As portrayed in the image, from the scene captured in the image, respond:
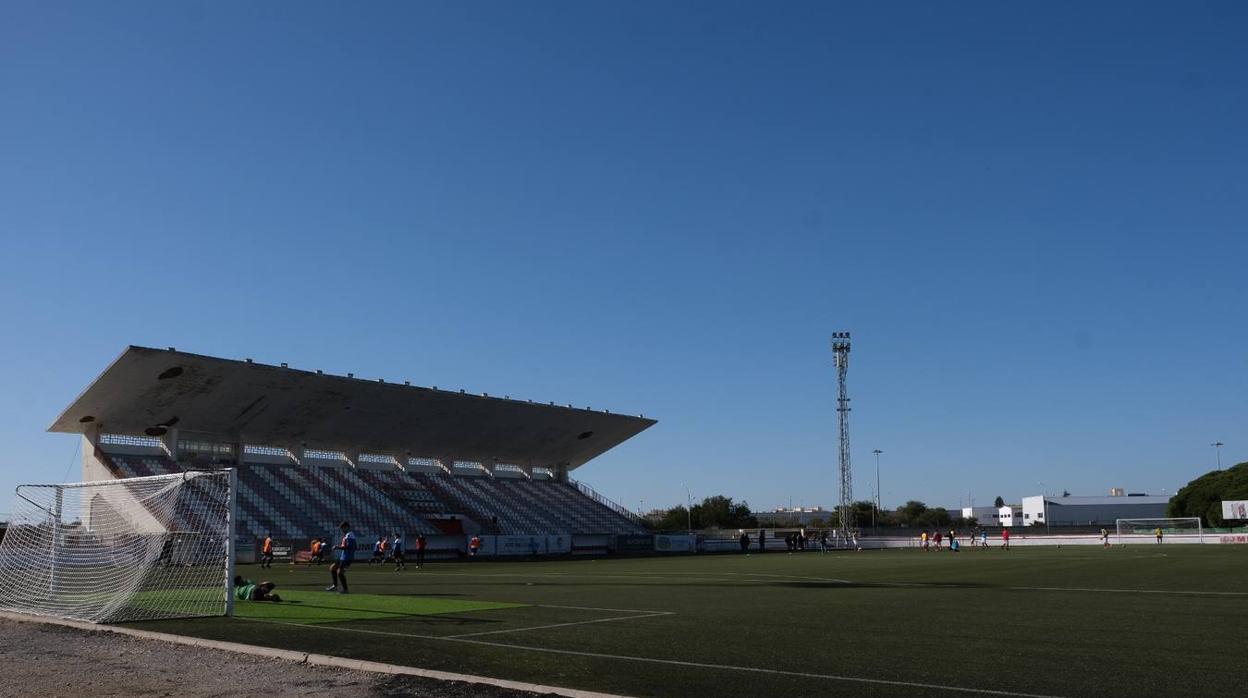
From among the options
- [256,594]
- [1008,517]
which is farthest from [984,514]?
[256,594]

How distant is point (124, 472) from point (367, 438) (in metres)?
17.3

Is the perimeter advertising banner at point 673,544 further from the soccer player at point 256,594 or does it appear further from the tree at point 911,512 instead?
the tree at point 911,512

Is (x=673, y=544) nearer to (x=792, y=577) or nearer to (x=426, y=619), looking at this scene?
(x=792, y=577)

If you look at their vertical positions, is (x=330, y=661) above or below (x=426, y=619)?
above

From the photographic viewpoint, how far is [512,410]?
69000mm

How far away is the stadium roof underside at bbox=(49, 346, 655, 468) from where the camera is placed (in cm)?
5009

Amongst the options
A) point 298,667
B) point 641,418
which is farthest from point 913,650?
point 641,418

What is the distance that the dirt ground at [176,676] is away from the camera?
923 cm

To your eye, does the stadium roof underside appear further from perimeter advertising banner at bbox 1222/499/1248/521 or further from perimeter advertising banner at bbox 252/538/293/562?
perimeter advertising banner at bbox 1222/499/1248/521

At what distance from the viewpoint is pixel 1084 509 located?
140 m

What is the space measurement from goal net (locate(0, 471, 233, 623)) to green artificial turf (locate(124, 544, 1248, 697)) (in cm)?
186

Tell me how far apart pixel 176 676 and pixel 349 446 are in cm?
5826

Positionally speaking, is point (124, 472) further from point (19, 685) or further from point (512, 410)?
point (19, 685)

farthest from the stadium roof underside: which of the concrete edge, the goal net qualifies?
the concrete edge
